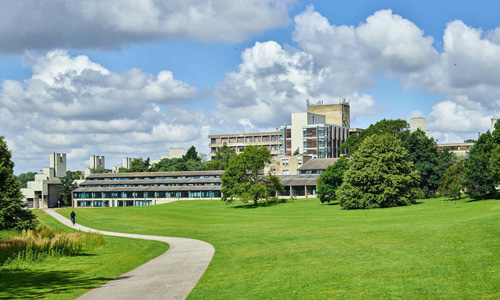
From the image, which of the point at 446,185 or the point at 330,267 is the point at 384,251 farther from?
the point at 446,185

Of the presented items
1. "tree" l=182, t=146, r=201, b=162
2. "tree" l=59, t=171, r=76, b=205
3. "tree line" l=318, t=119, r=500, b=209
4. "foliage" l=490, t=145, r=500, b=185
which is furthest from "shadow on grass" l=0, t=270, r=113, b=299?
"tree" l=182, t=146, r=201, b=162

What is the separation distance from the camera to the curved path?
18.3m

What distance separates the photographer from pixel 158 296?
58.2ft

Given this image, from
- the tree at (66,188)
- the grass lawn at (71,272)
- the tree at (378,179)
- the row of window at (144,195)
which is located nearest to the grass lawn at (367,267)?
the grass lawn at (71,272)

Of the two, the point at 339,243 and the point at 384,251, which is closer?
the point at 384,251

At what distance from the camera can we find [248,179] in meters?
105

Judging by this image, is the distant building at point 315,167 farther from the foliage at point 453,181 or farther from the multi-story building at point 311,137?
the foliage at point 453,181

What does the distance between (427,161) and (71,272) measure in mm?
82034

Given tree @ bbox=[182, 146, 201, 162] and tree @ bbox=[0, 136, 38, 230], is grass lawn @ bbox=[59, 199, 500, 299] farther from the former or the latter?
tree @ bbox=[182, 146, 201, 162]

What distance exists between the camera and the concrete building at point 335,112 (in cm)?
18911

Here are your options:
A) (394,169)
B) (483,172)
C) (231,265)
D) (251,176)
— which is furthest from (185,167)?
(231,265)

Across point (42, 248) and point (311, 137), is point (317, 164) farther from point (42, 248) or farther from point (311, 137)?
point (42, 248)

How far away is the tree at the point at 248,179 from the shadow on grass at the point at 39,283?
7580cm

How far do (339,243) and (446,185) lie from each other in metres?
54.8
